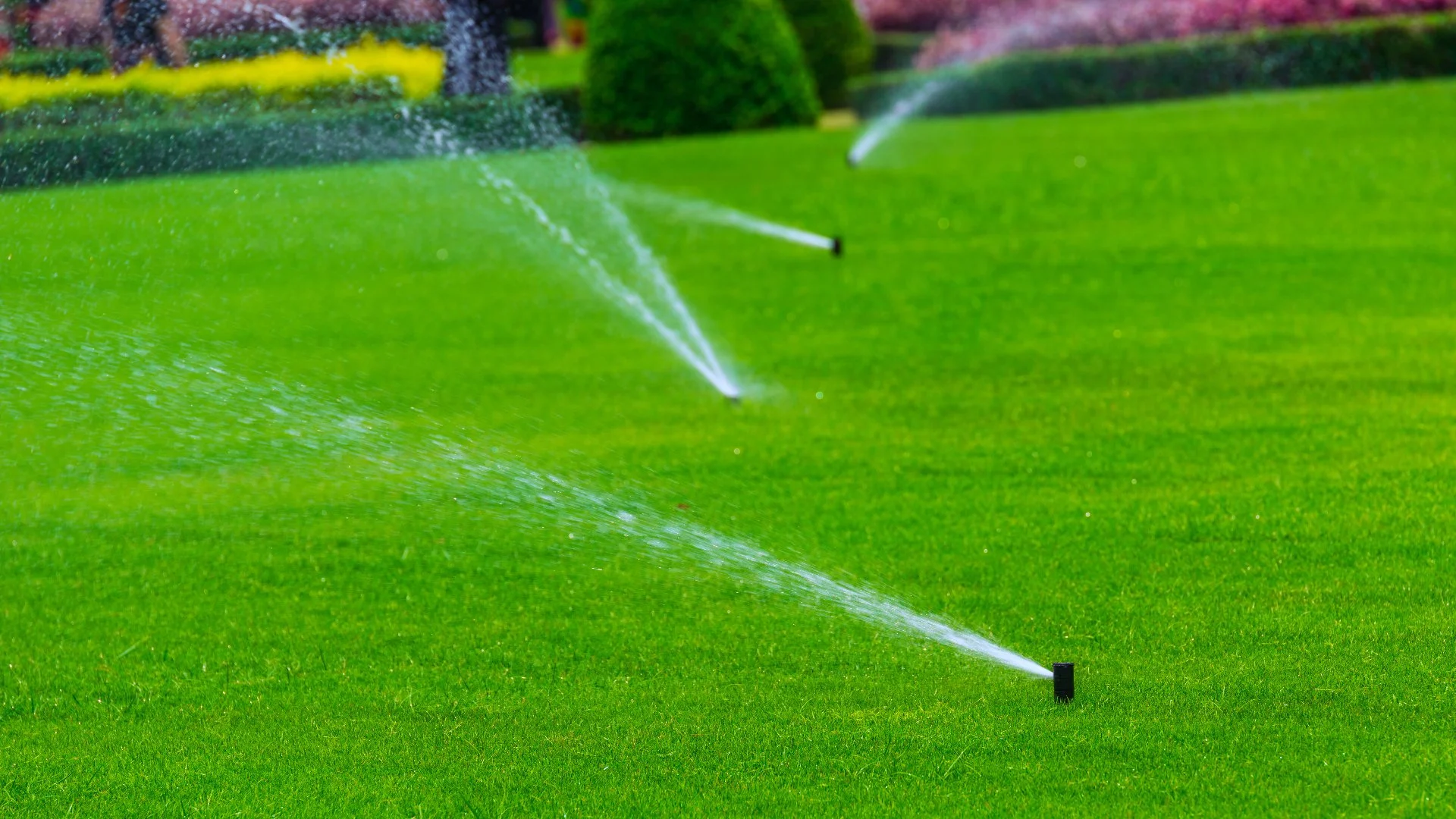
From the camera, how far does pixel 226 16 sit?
12633 millimetres

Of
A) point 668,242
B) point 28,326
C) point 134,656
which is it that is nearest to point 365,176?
point 668,242

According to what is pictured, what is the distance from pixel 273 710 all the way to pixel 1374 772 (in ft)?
9.55

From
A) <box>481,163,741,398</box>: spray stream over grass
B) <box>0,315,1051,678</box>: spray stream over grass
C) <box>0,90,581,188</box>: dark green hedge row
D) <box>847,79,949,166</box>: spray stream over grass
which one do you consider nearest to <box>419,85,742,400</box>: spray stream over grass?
<box>481,163,741,398</box>: spray stream over grass

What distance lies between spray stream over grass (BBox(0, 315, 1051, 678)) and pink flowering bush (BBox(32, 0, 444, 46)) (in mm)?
2056

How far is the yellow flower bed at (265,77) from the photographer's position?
446 inches

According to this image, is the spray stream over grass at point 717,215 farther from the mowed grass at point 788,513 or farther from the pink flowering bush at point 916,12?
the pink flowering bush at point 916,12

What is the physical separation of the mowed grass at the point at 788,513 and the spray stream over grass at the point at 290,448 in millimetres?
62

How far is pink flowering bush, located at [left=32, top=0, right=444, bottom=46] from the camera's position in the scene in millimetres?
11914

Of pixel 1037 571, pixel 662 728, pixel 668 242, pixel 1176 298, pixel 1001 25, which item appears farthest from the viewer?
pixel 1001 25

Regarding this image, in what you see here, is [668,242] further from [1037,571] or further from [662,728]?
[662,728]

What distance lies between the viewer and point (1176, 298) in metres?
Result: 10.4

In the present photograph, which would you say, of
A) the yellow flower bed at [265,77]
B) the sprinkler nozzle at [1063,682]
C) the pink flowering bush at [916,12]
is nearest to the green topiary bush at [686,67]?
the yellow flower bed at [265,77]

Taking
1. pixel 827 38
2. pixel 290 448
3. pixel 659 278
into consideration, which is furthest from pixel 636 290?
pixel 827 38

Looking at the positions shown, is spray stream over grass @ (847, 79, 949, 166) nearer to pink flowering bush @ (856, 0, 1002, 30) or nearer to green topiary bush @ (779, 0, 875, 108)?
green topiary bush @ (779, 0, 875, 108)
